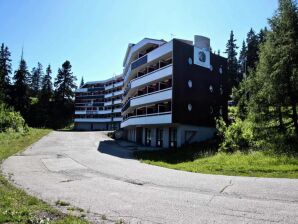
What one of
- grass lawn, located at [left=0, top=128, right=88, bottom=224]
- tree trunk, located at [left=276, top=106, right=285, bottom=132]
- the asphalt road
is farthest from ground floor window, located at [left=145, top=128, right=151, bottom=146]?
grass lawn, located at [left=0, top=128, right=88, bottom=224]

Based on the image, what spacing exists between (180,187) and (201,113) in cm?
2556

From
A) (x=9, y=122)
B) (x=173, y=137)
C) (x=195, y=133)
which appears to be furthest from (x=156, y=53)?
(x=9, y=122)

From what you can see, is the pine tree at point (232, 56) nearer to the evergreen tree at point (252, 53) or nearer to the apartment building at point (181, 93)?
the evergreen tree at point (252, 53)

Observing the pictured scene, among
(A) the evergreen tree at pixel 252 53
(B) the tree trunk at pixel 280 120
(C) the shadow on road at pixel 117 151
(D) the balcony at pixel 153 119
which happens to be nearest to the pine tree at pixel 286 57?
(B) the tree trunk at pixel 280 120

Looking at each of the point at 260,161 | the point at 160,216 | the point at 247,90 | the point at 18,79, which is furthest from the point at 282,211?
the point at 18,79

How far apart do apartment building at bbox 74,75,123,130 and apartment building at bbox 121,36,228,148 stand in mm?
53657

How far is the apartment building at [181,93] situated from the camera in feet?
117

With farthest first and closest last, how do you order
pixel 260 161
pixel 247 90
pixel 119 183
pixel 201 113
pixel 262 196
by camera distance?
pixel 201 113 → pixel 247 90 → pixel 260 161 → pixel 119 183 → pixel 262 196

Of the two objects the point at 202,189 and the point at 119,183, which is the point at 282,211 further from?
the point at 119,183

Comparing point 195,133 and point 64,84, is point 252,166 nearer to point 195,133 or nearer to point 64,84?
point 195,133

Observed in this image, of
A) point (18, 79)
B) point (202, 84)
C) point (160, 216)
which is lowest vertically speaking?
point (160, 216)

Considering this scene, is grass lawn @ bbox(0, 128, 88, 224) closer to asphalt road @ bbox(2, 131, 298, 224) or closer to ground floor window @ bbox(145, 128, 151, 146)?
asphalt road @ bbox(2, 131, 298, 224)

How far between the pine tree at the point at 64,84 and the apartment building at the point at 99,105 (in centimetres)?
376

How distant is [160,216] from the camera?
8672 millimetres
